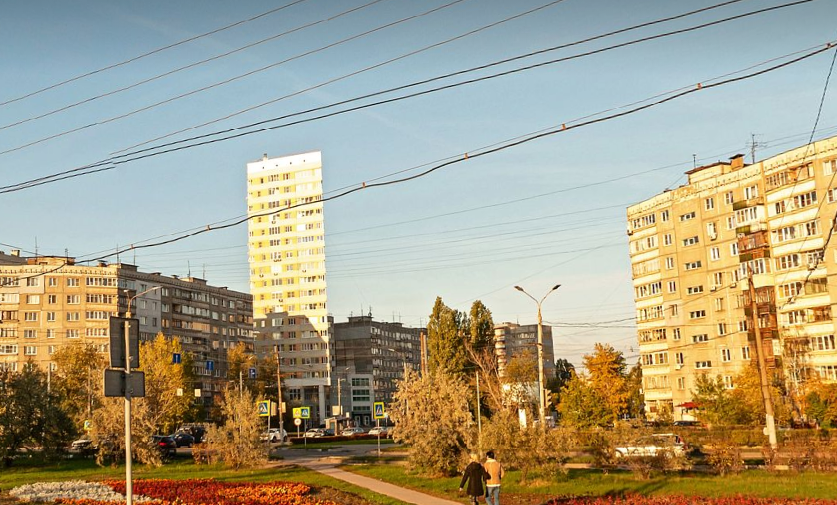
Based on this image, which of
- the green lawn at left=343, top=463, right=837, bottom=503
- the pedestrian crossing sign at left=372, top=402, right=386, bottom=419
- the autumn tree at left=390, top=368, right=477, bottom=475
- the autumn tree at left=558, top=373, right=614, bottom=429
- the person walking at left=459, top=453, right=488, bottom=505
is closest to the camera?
the person walking at left=459, top=453, right=488, bottom=505

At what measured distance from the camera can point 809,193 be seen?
7006cm

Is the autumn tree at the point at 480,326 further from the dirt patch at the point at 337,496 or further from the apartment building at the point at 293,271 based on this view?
the apartment building at the point at 293,271

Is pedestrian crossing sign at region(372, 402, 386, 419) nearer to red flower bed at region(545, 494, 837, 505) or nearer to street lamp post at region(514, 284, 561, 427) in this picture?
street lamp post at region(514, 284, 561, 427)

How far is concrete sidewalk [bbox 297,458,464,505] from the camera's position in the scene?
2506 cm

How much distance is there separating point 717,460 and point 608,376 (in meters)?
47.6

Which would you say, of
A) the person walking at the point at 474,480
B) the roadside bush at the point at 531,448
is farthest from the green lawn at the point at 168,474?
the person walking at the point at 474,480

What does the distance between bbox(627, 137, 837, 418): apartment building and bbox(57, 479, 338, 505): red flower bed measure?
4594 centimetres

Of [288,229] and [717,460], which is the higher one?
[288,229]

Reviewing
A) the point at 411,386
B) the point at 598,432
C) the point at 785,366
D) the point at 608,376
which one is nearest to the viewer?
the point at 598,432

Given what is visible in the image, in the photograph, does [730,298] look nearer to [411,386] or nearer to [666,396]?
[666,396]

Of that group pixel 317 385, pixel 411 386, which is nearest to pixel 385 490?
pixel 411 386

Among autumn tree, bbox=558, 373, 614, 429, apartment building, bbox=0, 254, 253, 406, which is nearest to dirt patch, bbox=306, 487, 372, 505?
autumn tree, bbox=558, 373, 614, 429

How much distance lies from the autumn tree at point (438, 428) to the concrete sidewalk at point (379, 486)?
192cm

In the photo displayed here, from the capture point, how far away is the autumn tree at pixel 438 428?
31.7m
